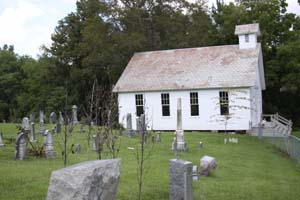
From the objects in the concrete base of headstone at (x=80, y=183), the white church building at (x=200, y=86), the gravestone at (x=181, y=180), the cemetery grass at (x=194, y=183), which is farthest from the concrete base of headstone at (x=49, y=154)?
the white church building at (x=200, y=86)

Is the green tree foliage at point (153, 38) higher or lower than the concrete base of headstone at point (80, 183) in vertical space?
higher

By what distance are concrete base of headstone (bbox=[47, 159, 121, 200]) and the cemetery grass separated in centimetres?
325

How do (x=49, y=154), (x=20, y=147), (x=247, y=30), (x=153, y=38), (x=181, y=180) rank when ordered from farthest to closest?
(x=153, y=38), (x=247, y=30), (x=49, y=154), (x=20, y=147), (x=181, y=180)

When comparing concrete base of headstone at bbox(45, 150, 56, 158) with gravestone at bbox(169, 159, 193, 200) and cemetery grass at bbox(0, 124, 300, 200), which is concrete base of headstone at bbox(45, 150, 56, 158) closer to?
cemetery grass at bbox(0, 124, 300, 200)

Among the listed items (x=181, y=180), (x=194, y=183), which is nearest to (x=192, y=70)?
(x=194, y=183)

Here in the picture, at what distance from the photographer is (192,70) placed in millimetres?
32812

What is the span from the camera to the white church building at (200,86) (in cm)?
3027

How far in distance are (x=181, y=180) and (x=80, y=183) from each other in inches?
134

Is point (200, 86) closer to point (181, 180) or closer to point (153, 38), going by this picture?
point (153, 38)

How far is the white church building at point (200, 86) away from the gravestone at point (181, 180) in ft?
67.6

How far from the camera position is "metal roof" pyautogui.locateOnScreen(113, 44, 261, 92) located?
30719 millimetres

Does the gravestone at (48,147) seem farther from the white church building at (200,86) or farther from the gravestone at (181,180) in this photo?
the white church building at (200,86)

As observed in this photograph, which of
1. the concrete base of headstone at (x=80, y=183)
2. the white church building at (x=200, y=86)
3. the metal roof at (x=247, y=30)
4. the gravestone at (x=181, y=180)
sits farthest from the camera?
the metal roof at (x=247, y=30)

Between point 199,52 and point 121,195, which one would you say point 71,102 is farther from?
point 121,195
